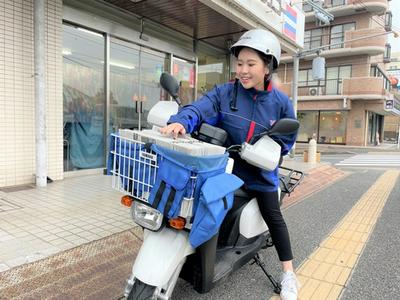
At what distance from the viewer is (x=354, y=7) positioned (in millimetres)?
25594

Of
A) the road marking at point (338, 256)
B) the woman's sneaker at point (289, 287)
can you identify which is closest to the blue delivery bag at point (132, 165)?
the woman's sneaker at point (289, 287)

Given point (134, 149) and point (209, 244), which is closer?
point (134, 149)

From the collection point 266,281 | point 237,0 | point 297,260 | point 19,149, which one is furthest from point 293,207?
point 19,149

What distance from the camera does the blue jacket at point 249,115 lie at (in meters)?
2.65

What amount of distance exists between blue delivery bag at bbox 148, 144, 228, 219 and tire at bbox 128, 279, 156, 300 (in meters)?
0.48

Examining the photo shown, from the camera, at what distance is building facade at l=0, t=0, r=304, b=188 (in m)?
5.54

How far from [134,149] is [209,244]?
831 millimetres

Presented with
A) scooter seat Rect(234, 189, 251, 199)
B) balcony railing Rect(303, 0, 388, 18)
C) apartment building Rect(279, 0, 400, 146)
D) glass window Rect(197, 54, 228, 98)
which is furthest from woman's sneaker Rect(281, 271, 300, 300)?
balcony railing Rect(303, 0, 388, 18)

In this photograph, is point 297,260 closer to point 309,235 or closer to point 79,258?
point 309,235

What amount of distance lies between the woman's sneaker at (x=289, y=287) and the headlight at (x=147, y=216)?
1.33 metres

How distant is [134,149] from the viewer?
2023mm

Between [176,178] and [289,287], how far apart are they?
1.57 metres

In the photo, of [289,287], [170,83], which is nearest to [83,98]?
[170,83]

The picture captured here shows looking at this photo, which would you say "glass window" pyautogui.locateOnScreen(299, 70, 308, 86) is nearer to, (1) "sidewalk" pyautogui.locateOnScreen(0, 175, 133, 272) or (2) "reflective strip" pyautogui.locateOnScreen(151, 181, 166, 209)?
(1) "sidewalk" pyautogui.locateOnScreen(0, 175, 133, 272)
